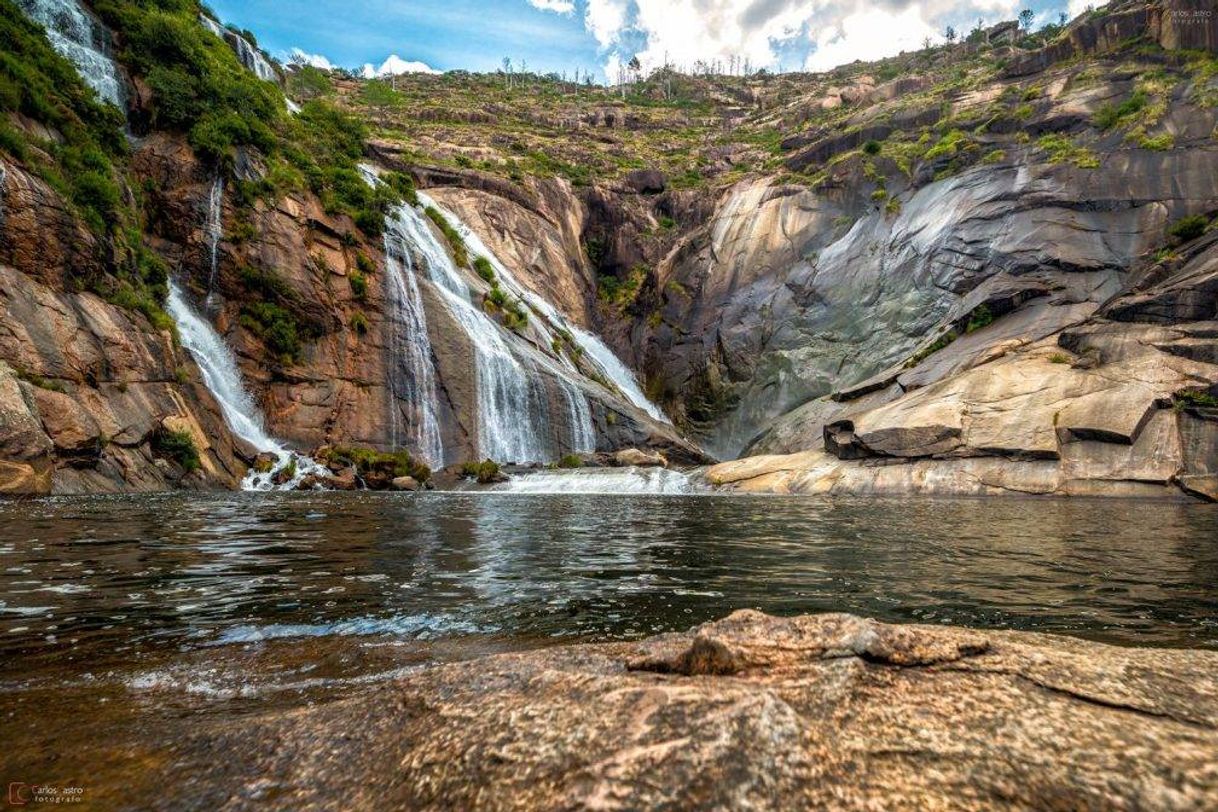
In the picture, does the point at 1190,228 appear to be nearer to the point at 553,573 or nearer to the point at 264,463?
the point at 553,573

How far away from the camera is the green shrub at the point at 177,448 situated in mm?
22125

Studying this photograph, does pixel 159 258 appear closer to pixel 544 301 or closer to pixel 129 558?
pixel 129 558

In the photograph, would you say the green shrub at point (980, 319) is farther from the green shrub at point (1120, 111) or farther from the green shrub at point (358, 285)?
the green shrub at point (358, 285)

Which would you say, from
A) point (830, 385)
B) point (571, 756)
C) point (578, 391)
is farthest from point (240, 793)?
point (830, 385)

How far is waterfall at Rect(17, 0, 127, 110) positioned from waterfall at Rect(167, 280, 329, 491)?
1092cm

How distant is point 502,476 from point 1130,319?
28084 mm

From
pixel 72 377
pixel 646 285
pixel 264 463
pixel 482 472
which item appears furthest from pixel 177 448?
pixel 646 285

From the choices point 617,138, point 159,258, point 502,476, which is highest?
point 617,138

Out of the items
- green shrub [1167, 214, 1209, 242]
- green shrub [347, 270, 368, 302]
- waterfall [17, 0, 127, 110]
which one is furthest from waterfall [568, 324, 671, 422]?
waterfall [17, 0, 127, 110]

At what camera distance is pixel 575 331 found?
5500 cm

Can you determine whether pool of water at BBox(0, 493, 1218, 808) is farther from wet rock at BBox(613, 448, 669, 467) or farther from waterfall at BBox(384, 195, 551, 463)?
waterfall at BBox(384, 195, 551, 463)

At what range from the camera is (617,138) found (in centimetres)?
8619

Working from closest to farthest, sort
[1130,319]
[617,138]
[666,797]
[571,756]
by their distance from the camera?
[666,797] → [571,756] → [1130,319] → [617,138]

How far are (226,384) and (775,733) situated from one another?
1293 inches
